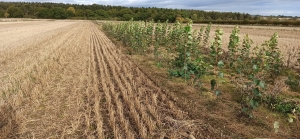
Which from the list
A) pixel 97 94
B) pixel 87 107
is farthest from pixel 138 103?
pixel 97 94

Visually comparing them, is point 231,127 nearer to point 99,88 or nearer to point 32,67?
point 99,88

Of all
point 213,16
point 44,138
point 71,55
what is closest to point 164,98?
point 44,138

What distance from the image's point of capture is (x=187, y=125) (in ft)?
16.9

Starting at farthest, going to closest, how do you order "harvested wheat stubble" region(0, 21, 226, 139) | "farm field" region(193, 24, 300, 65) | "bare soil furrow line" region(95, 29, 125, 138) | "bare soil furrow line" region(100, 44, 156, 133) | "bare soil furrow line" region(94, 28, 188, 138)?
"farm field" region(193, 24, 300, 65) < "bare soil furrow line" region(94, 28, 188, 138) < "bare soil furrow line" region(100, 44, 156, 133) < "harvested wheat stubble" region(0, 21, 226, 139) < "bare soil furrow line" region(95, 29, 125, 138)

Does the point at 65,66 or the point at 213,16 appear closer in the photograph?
the point at 65,66

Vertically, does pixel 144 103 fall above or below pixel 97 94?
below

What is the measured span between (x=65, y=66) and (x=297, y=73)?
414 inches

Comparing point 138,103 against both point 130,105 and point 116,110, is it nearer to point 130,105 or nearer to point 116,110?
point 130,105

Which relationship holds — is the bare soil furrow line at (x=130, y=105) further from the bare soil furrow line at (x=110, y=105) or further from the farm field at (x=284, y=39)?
the farm field at (x=284, y=39)

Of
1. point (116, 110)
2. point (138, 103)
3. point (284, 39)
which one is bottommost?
point (116, 110)

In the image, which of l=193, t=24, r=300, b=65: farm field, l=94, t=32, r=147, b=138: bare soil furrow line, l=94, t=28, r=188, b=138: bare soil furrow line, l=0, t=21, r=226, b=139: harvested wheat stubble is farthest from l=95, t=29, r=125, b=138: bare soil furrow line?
l=193, t=24, r=300, b=65: farm field

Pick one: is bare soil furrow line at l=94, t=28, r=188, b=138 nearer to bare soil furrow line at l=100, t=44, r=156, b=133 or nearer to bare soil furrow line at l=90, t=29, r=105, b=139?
bare soil furrow line at l=100, t=44, r=156, b=133

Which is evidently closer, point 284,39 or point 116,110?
point 116,110

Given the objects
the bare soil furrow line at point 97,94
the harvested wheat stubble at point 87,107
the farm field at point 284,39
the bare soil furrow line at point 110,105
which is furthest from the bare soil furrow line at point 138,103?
the farm field at point 284,39
